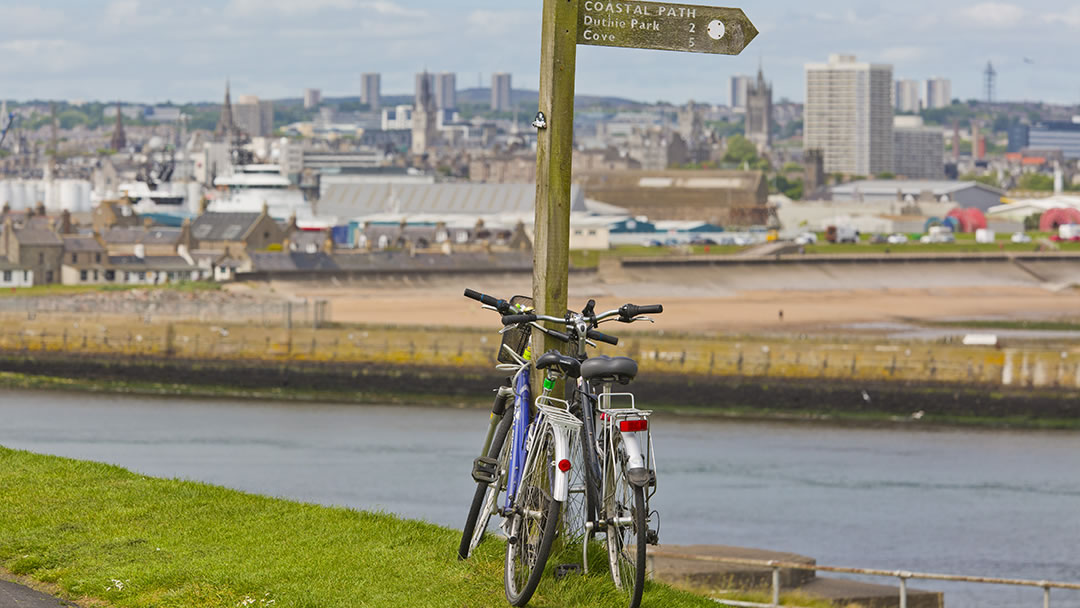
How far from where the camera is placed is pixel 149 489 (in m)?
7.96

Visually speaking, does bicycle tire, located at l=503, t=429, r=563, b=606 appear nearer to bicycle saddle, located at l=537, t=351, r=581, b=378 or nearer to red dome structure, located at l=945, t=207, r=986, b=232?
bicycle saddle, located at l=537, t=351, r=581, b=378

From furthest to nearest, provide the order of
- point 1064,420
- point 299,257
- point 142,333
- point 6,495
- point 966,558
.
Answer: point 299,257
point 142,333
point 1064,420
point 966,558
point 6,495

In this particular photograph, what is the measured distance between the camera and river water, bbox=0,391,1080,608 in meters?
20.6

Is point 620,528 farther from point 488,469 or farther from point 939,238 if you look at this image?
point 939,238

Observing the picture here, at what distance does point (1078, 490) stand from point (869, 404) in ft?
33.3

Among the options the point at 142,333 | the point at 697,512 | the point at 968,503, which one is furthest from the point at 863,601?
the point at 142,333

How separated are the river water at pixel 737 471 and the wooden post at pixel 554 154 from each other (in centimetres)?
1146

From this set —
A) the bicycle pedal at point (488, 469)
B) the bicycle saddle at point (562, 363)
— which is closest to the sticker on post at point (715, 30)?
the bicycle saddle at point (562, 363)

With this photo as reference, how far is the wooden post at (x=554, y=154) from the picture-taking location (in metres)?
6.48

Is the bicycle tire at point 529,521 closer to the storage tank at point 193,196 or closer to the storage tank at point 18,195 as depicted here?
the storage tank at point 193,196

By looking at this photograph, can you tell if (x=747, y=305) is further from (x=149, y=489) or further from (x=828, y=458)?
(x=149, y=489)

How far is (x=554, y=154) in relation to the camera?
6469 millimetres

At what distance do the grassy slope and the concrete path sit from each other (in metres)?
0.10

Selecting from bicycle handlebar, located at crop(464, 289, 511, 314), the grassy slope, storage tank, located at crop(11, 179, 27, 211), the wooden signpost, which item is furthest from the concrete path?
storage tank, located at crop(11, 179, 27, 211)
